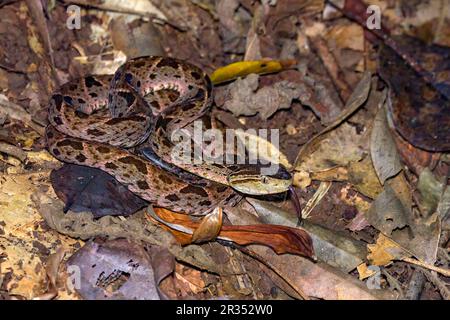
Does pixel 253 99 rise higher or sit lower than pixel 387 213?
higher

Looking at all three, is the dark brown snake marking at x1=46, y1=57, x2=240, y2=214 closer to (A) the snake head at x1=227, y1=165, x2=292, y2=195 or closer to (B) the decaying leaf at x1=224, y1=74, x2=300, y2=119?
(A) the snake head at x1=227, y1=165, x2=292, y2=195

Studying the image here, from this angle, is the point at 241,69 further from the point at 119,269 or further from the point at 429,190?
the point at 119,269

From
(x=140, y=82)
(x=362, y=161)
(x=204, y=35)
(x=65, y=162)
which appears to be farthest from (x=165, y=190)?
(x=204, y=35)

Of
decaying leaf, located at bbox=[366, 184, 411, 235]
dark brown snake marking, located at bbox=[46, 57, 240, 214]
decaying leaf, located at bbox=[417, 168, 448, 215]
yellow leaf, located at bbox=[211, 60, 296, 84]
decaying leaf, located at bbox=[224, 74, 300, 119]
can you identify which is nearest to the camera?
dark brown snake marking, located at bbox=[46, 57, 240, 214]

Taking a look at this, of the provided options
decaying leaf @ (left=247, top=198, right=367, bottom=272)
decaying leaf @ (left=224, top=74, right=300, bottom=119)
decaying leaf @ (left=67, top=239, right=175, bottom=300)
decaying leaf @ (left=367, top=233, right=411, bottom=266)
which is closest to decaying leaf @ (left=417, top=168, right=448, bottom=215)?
decaying leaf @ (left=367, top=233, right=411, bottom=266)

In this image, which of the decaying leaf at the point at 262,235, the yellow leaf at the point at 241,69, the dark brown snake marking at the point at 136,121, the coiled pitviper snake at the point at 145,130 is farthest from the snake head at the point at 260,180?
the yellow leaf at the point at 241,69

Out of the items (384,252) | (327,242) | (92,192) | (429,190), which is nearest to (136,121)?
(92,192)
